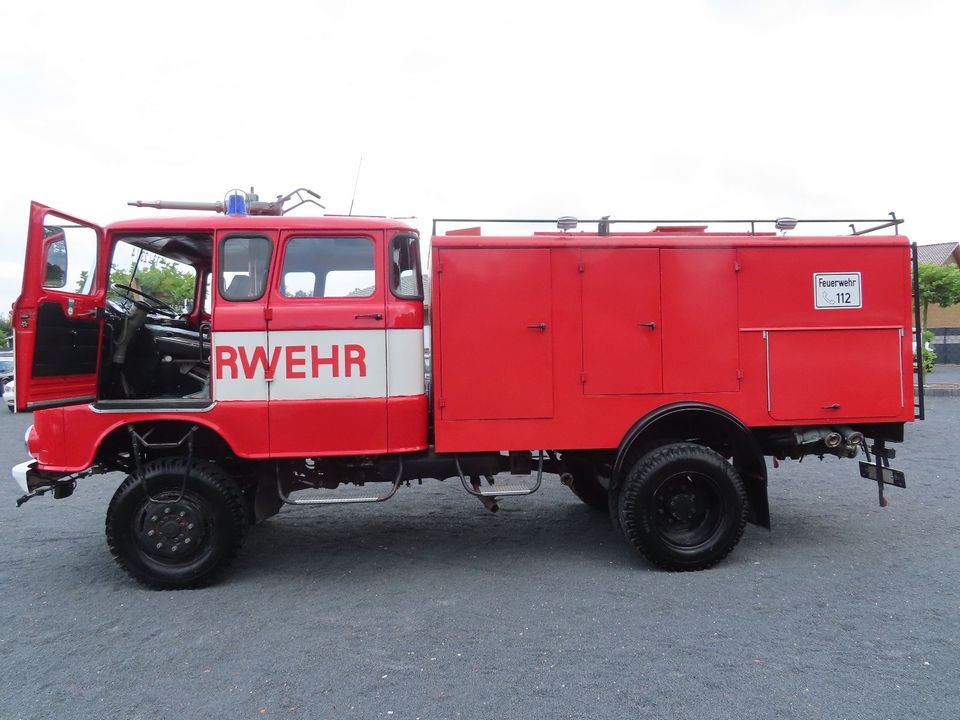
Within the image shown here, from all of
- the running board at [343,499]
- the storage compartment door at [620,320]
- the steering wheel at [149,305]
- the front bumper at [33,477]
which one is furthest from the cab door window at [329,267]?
the front bumper at [33,477]

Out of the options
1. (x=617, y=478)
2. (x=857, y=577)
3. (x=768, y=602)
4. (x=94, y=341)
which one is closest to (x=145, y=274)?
(x=94, y=341)

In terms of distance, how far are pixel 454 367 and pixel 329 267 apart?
1.17m

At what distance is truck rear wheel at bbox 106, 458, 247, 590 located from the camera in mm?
4785

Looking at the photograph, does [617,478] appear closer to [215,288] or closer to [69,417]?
[215,288]

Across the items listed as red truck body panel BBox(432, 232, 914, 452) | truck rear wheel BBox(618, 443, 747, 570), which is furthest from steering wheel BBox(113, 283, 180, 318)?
truck rear wheel BBox(618, 443, 747, 570)

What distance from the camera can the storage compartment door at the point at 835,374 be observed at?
516cm

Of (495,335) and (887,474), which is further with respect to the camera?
(887,474)

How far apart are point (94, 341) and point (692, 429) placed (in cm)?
457

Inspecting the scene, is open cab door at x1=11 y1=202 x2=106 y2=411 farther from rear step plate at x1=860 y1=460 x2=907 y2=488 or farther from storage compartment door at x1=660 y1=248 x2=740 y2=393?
rear step plate at x1=860 y1=460 x2=907 y2=488

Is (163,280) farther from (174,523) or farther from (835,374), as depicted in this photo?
(835,374)

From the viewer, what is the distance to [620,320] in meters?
5.05

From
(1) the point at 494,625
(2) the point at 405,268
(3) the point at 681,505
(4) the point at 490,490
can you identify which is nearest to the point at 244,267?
(2) the point at 405,268

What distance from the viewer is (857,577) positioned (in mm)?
4852

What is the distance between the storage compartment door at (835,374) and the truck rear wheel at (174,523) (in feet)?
13.6
